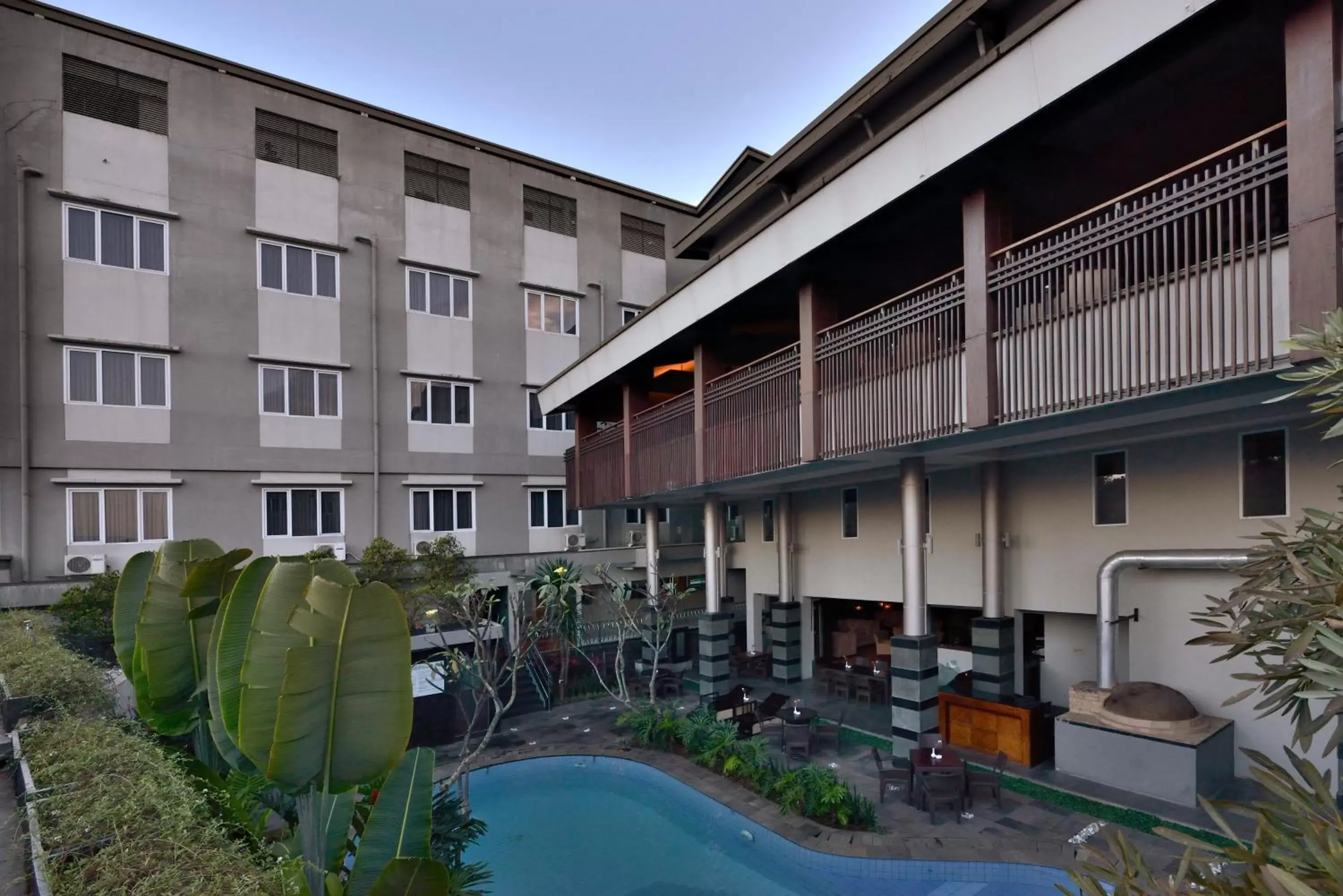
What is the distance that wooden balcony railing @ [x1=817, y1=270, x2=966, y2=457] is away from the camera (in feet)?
30.4

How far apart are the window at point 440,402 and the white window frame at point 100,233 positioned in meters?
6.42

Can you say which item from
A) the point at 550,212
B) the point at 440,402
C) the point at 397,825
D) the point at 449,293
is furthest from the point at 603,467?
the point at 397,825

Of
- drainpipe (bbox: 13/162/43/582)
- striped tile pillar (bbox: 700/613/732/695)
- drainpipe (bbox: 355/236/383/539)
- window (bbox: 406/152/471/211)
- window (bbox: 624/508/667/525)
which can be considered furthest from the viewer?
window (bbox: 624/508/667/525)

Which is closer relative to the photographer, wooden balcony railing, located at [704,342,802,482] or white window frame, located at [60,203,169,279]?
wooden balcony railing, located at [704,342,802,482]

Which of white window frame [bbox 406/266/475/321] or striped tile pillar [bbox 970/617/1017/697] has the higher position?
white window frame [bbox 406/266/475/321]

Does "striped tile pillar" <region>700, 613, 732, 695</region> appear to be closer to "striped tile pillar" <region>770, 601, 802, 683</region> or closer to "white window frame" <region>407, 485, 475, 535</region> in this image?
"striped tile pillar" <region>770, 601, 802, 683</region>

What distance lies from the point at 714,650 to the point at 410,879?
13374 millimetres

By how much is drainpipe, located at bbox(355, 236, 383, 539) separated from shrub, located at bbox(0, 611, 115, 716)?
10.5 metres

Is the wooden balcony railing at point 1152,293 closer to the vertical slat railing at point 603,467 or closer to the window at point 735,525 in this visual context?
the vertical slat railing at point 603,467

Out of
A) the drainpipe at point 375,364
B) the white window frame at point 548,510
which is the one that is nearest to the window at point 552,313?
the drainpipe at point 375,364

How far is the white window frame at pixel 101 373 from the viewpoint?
602 inches

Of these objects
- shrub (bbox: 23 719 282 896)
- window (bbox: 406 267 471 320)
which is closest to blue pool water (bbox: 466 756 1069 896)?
shrub (bbox: 23 719 282 896)

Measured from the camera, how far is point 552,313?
22656 millimetres

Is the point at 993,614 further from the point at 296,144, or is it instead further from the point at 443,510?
the point at 296,144
